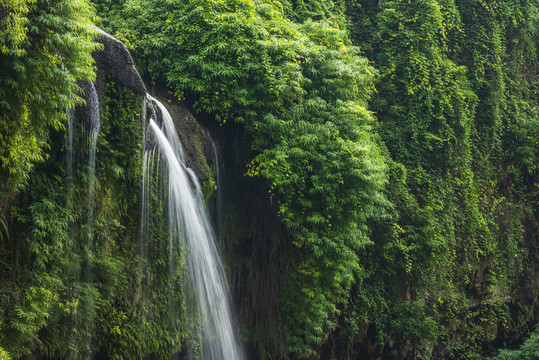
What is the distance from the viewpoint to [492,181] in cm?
1769

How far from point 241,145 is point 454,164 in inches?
332

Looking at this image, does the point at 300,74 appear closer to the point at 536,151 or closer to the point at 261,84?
the point at 261,84

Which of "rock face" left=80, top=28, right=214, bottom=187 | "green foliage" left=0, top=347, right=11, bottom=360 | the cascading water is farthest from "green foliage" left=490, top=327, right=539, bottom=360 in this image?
"green foliage" left=0, top=347, right=11, bottom=360

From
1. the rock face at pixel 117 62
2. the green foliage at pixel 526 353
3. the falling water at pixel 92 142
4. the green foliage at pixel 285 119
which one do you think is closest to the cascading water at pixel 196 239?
the rock face at pixel 117 62

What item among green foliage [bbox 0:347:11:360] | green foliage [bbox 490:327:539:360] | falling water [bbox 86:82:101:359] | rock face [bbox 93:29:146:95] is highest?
rock face [bbox 93:29:146:95]

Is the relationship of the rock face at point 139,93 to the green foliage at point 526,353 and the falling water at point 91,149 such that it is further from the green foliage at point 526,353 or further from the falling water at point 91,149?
the green foliage at point 526,353

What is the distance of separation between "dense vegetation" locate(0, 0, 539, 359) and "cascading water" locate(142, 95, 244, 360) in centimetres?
39

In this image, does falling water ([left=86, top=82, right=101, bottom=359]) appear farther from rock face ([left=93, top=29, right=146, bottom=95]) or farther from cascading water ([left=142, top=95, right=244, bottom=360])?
cascading water ([left=142, top=95, right=244, bottom=360])

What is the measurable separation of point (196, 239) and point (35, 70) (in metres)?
3.81

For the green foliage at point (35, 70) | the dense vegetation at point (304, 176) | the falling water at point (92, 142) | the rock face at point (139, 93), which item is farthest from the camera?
the rock face at point (139, 93)

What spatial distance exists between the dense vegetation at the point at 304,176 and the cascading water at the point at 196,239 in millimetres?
386

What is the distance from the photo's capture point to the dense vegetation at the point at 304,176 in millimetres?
5938

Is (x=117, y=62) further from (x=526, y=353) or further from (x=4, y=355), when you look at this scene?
(x=526, y=353)

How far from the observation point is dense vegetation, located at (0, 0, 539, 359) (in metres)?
5.94
